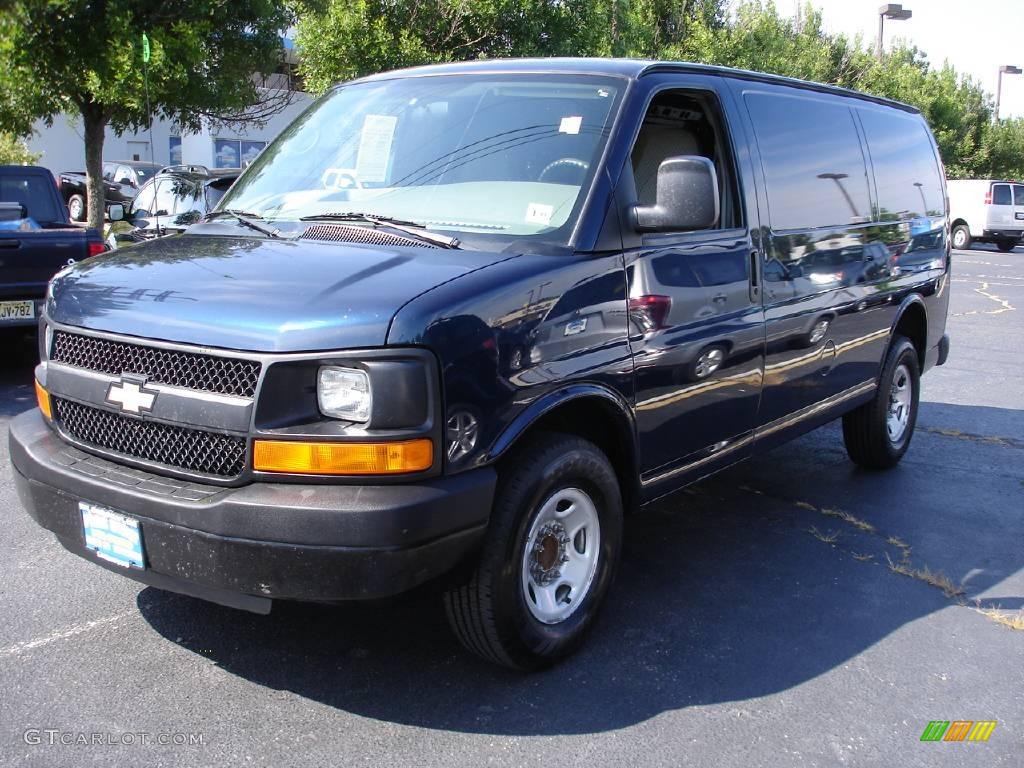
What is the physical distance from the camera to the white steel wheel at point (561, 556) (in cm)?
343

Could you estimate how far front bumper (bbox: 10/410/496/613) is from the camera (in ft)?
9.23

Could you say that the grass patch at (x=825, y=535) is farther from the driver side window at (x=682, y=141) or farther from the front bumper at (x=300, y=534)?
the front bumper at (x=300, y=534)

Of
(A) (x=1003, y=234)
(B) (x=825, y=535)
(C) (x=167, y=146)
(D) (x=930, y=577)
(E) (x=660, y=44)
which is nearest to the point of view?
(D) (x=930, y=577)

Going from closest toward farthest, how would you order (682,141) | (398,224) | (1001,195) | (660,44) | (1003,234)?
→ (398,224)
(682,141)
(660,44)
(1001,195)
(1003,234)

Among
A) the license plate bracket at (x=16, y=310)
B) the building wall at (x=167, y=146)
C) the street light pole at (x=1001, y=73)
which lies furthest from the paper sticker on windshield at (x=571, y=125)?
the street light pole at (x=1001, y=73)

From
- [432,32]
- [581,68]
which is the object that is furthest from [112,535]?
[432,32]

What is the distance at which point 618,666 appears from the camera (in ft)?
11.8

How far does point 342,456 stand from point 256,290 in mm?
627

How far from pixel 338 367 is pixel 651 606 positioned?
189 centimetres

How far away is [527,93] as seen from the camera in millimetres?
4020

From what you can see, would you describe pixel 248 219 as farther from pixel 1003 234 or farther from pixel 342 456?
pixel 1003 234

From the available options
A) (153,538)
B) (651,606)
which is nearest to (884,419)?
(651,606)

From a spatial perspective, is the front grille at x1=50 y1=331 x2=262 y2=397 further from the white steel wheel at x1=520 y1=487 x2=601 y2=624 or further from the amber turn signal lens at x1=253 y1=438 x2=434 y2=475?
the white steel wheel at x1=520 y1=487 x2=601 y2=624

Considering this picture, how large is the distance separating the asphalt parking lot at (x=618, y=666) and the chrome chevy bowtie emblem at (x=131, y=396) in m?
0.95
